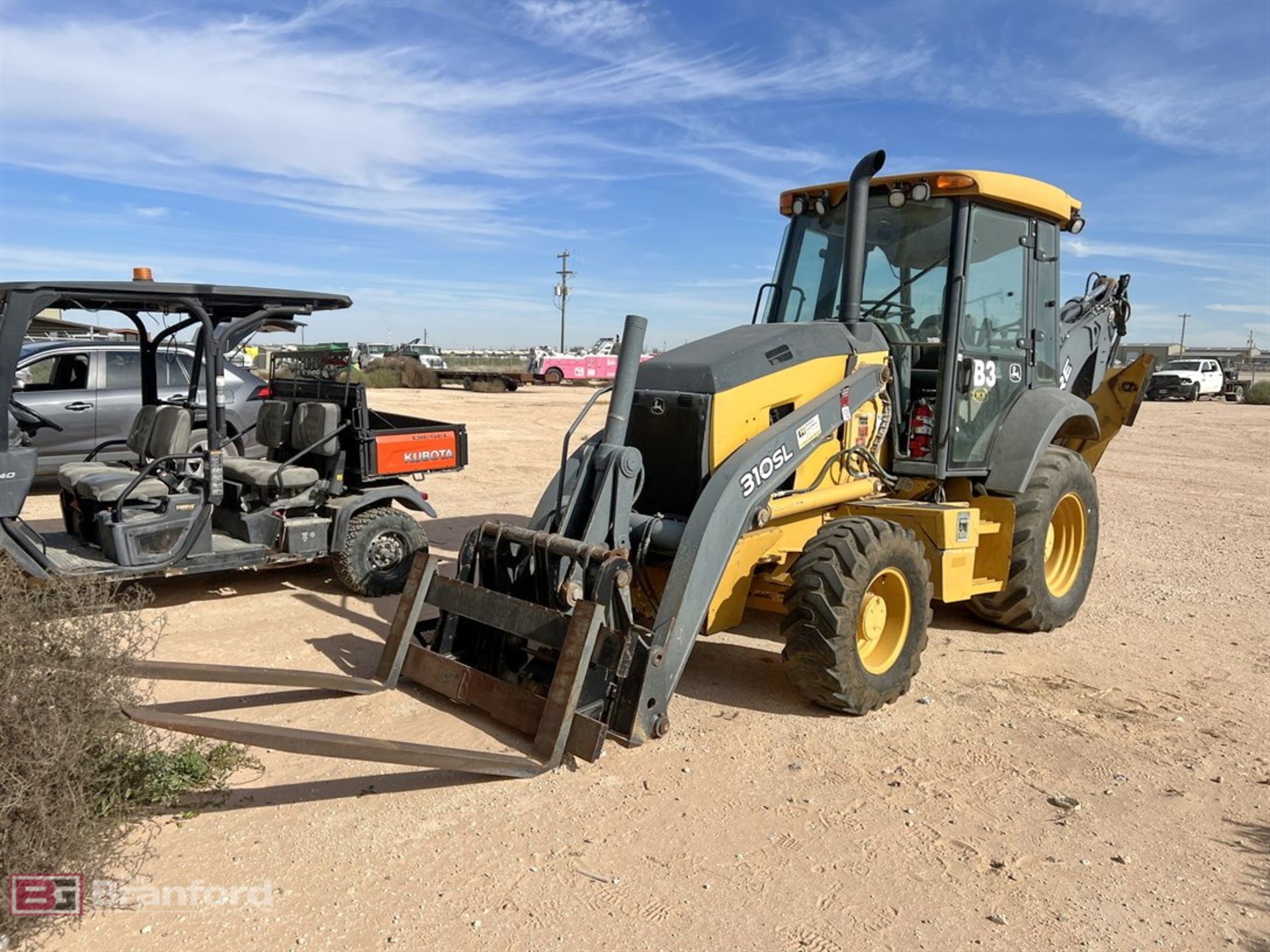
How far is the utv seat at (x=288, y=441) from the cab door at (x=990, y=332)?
427cm

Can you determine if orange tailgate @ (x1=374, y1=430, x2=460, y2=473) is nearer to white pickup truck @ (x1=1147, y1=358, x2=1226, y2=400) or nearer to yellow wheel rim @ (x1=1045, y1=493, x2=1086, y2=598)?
yellow wheel rim @ (x1=1045, y1=493, x2=1086, y2=598)

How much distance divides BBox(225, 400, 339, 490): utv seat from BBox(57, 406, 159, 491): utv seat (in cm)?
60

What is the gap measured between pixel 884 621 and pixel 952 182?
251 cm

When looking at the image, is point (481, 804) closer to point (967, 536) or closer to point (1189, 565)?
point (967, 536)

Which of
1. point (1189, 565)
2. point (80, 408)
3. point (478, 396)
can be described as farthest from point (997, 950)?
point (478, 396)

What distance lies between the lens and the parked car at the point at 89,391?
989 cm

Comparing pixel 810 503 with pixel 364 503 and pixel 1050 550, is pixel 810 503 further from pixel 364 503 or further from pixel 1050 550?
pixel 364 503

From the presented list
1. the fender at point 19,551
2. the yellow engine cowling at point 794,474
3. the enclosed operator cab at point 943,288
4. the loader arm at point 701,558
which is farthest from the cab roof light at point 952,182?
the fender at point 19,551

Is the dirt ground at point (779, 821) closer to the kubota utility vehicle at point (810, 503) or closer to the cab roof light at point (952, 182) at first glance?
the kubota utility vehicle at point (810, 503)

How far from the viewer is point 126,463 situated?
24.0 ft

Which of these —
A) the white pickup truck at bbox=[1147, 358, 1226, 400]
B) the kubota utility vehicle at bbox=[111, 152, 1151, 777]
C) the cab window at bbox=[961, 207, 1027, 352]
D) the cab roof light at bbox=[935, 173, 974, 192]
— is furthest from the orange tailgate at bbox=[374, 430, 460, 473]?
the white pickup truck at bbox=[1147, 358, 1226, 400]

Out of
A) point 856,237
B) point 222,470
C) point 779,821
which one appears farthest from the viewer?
point 222,470

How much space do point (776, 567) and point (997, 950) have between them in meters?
2.40

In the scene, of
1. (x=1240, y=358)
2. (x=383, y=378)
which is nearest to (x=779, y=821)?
(x=383, y=378)
